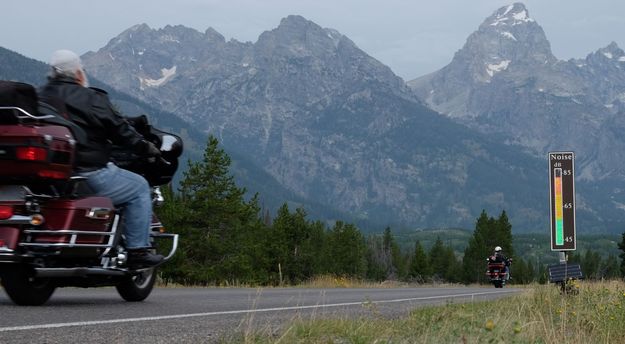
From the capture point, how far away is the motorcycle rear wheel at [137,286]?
8.59 m

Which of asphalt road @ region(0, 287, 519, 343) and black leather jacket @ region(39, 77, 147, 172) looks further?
black leather jacket @ region(39, 77, 147, 172)

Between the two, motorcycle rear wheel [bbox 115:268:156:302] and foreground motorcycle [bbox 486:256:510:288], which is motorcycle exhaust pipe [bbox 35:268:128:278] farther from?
foreground motorcycle [bbox 486:256:510:288]

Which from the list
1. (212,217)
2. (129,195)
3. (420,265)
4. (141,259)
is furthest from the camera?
(420,265)

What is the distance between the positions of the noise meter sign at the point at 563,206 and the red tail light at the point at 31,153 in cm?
1016

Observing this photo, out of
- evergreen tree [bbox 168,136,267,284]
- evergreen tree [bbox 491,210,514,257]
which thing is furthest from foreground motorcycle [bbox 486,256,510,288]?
evergreen tree [bbox 491,210,514,257]

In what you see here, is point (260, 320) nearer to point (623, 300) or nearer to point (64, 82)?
point (64, 82)

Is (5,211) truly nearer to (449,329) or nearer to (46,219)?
(46,219)

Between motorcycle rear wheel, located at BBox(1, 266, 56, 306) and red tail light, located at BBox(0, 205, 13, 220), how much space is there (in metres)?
0.56

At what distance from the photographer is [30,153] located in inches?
268

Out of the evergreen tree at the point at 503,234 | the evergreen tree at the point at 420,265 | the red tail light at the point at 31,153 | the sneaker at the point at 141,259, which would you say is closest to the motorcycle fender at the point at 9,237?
the red tail light at the point at 31,153

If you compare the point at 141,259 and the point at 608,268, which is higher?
the point at 141,259

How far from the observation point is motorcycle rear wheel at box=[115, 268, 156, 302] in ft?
28.2

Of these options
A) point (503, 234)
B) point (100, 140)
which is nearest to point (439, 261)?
point (503, 234)

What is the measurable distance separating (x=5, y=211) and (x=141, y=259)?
1.52 meters
